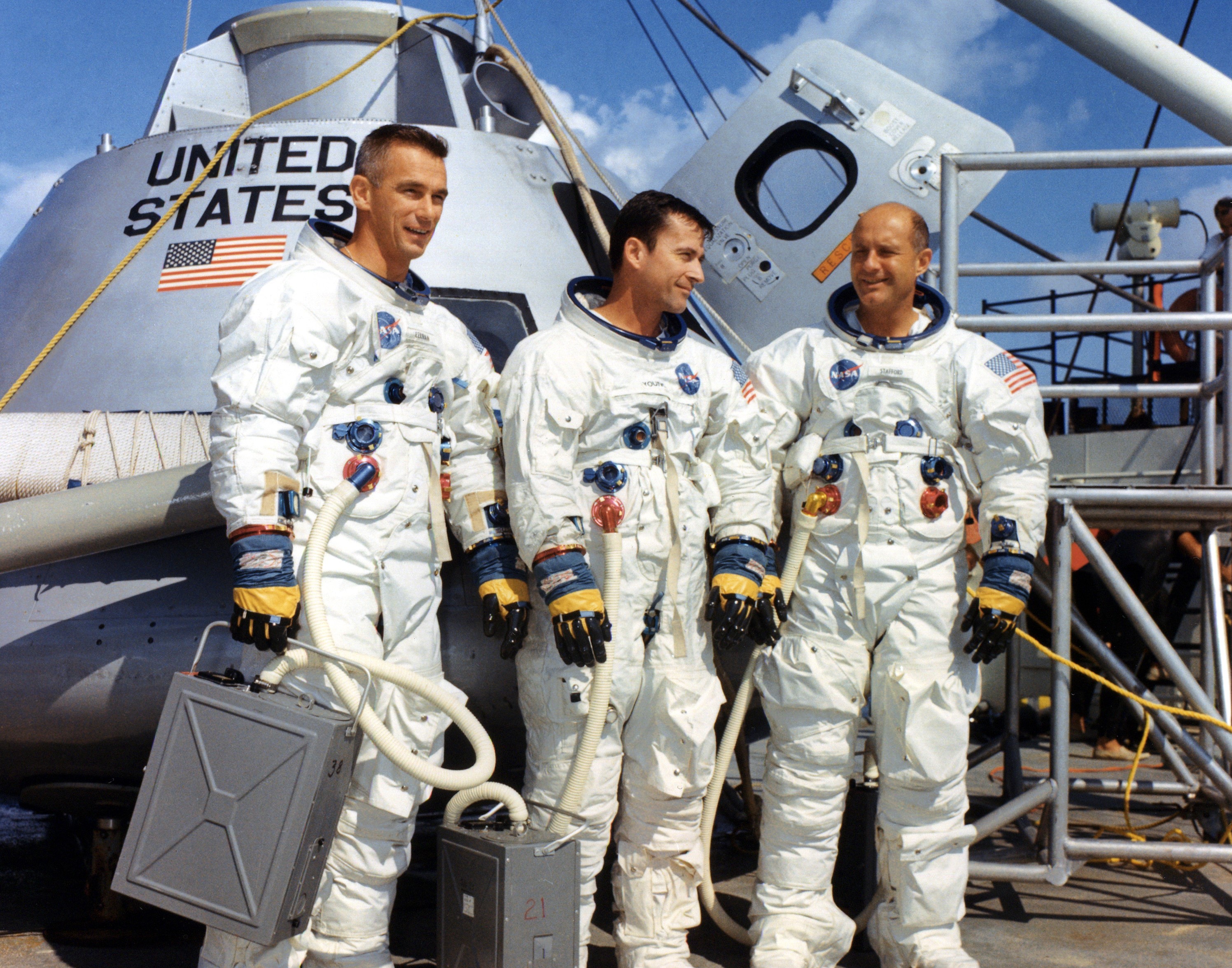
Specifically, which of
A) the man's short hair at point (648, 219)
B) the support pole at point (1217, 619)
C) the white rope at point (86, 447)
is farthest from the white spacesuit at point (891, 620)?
the white rope at point (86, 447)

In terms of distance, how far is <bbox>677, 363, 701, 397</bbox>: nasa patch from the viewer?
9.45 ft

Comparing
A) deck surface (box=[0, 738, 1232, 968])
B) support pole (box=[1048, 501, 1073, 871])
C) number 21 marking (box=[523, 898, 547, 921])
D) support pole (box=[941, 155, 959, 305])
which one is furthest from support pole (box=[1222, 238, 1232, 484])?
number 21 marking (box=[523, 898, 547, 921])

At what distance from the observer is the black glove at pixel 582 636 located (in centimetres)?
253

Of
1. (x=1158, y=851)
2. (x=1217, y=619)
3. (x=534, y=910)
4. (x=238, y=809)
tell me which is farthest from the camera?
(x=1217, y=619)

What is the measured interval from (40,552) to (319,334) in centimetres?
96

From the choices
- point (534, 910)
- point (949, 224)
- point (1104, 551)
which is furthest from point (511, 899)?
point (949, 224)

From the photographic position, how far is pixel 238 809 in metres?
2.27

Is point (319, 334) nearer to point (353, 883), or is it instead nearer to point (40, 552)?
point (40, 552)

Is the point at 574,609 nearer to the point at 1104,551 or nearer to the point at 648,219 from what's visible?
the point at 648,219

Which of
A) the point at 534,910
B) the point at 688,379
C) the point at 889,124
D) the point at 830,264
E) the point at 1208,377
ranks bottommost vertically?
the point at 534,910

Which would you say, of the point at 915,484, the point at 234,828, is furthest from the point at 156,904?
the point at 915,484

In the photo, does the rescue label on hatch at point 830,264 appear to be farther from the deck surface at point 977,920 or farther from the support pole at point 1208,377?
the deck surface at point 977,920

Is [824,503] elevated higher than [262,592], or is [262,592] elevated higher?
[824,503]

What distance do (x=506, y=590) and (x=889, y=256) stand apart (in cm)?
138
